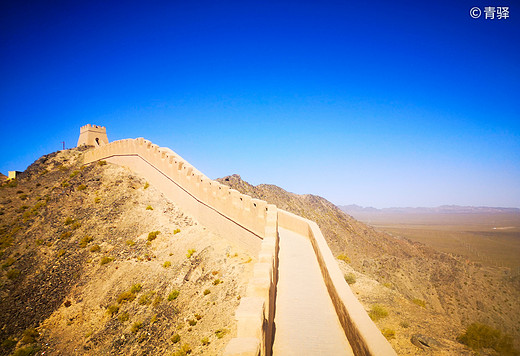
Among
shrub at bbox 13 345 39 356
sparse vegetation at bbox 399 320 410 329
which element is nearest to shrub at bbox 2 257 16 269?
shrub at bbox 13 345 39 356

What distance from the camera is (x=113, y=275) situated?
14203 mm

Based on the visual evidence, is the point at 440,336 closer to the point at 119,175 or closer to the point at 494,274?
the point at 119,175

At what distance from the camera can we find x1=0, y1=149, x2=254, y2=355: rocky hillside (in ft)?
34.0

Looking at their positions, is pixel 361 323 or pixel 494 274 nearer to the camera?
pixel 361 323

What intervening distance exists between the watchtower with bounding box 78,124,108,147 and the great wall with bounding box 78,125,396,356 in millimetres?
18042

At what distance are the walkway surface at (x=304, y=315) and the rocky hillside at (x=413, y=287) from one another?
3.44 metres

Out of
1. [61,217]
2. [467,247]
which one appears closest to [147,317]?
[61,217]

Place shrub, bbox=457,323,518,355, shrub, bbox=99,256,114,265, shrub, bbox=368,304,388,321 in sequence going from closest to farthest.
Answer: shrub, bbox=457,323,518,355 → shrub, bbox=368,304,388,321 → shrub, bbox=99,256,114,265

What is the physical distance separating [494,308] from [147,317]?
32.7 m

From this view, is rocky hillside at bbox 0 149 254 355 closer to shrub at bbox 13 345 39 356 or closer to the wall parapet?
shrub at bbox 13 345 39 356

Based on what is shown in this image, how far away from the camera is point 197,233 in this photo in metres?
16.2

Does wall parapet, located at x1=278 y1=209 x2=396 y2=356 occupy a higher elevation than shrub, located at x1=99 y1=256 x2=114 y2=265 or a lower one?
higher

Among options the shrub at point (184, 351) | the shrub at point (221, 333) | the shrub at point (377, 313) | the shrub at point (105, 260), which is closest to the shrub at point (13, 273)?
the shrub at point (105, 260)

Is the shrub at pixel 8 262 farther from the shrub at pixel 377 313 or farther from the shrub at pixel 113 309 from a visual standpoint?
the shrub at pixel 377 313
